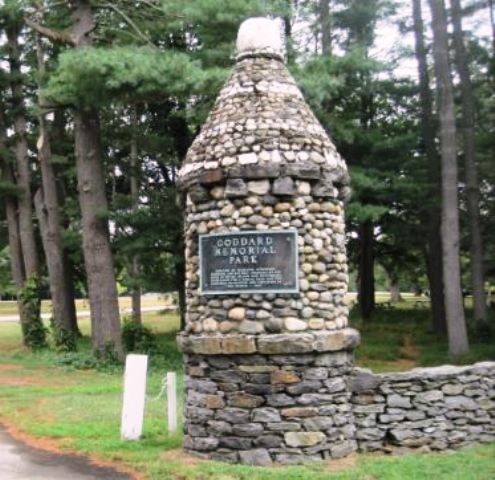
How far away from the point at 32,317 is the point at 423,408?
1750cm

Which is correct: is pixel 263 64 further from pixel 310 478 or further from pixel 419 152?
pixel 419 152

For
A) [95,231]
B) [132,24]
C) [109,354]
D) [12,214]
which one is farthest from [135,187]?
[132,24]

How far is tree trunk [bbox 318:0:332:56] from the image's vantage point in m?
21.5

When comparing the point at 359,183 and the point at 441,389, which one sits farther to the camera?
the point at 359,183

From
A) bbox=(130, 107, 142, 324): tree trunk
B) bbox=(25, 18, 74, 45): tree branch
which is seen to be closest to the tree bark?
bbox=(130, 107, 142, 324): tree trunk

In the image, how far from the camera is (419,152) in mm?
25656

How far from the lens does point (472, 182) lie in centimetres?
2159

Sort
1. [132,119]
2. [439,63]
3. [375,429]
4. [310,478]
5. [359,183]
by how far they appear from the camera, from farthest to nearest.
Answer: [132,119], [439,63], [359,183], [375,429], [310,478]

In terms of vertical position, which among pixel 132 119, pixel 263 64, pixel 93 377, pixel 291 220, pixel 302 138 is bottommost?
pixel 93 377

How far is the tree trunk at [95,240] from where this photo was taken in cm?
1845

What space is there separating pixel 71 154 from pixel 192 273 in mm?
18775

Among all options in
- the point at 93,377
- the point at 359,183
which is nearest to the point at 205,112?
the point at 359,183

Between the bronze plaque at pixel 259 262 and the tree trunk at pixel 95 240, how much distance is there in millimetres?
10652

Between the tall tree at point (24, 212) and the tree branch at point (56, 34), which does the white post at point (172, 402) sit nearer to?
the tree branch at point (56, 34)
